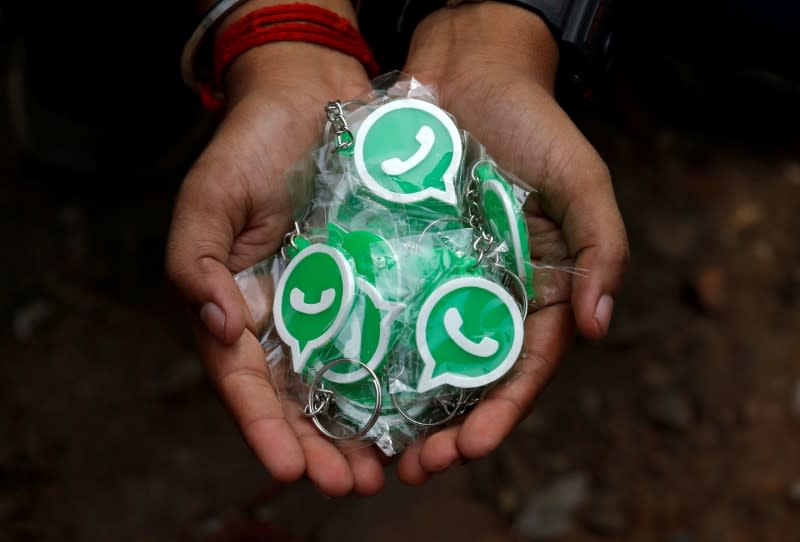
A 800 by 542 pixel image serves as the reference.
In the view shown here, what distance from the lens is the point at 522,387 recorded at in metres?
1.99

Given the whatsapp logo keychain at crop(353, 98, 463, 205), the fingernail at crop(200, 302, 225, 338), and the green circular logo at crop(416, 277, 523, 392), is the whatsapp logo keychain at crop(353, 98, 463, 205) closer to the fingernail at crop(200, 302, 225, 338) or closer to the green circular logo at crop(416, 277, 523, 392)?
the green circular logo at crop(416, 277, 523, 392)

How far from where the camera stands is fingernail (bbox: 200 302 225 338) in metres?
1.93

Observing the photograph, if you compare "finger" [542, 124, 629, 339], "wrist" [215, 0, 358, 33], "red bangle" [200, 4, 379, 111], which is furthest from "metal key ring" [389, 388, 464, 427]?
"wrist" [215, 0, 358, 33]

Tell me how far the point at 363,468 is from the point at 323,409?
203 millimetres

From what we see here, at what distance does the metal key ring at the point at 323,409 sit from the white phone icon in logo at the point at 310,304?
15cm

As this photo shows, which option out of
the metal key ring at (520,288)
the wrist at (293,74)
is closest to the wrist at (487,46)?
the wrist at (293,74)

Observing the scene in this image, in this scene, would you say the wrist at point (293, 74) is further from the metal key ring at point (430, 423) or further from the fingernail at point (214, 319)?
the metal key ring at point (430, 423)

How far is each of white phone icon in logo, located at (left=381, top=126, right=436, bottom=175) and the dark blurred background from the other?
2.19 feet

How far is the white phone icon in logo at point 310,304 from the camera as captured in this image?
203 centimetres

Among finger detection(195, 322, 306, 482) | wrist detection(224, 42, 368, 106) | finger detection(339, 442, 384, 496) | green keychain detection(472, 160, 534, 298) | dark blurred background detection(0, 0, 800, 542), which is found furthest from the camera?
dark blurred background detection(0, 0, 800, 542)

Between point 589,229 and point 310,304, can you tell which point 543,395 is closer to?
point 589,229

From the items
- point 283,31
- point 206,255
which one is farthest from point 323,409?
point 283,31

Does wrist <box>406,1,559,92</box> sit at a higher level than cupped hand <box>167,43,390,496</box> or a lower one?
higher

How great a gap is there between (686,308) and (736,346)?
0.27 m
